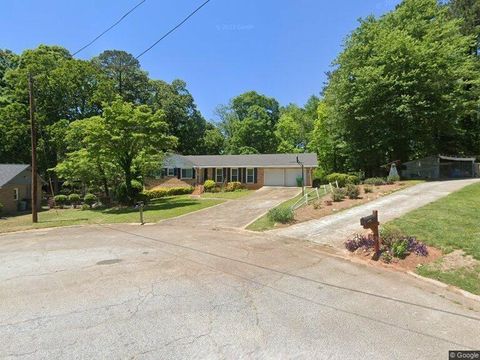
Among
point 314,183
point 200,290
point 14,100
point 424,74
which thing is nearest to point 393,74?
point 424,74

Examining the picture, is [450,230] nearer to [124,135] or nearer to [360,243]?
[360,243]

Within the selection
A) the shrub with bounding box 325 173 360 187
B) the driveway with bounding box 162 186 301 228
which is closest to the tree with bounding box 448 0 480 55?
the shrub with bounding box 325 173 360 187

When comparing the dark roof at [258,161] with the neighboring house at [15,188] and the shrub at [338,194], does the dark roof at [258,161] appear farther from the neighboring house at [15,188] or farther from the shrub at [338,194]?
the neighboring house at [15,188]

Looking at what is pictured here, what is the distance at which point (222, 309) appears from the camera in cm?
609

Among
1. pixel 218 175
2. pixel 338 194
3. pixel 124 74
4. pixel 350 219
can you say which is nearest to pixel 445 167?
pixel 338 194

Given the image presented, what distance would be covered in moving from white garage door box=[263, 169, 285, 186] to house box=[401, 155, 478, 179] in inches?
440

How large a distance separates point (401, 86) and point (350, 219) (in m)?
20.9

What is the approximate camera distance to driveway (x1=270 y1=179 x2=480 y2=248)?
1255 cm

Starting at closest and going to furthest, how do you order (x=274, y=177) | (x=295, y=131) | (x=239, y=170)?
1. (x=274, y=177)
2. (x=239, y=170)
3. (x=295, y=131)

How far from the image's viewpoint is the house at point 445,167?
3034 cm

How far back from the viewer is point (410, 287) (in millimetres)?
7484

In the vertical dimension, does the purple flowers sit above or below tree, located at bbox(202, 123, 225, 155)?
below

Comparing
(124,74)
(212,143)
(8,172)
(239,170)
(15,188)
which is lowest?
(15,188)

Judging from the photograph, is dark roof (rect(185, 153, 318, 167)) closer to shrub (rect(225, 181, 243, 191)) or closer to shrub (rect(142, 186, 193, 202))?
shrub (rect(225, 181, 243, 191))
